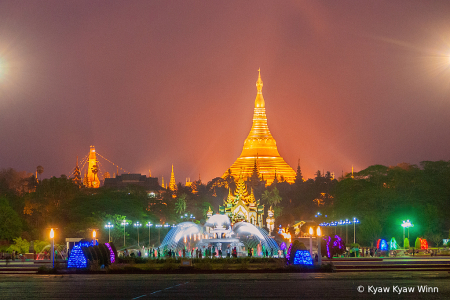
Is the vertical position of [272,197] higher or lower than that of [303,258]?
higher

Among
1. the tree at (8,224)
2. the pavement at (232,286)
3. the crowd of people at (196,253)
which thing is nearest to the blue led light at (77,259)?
the pavement at (232,286)

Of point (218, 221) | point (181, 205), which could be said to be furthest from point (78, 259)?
point (181, 205)

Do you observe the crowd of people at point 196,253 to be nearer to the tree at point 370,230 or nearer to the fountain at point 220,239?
the fountain at point 220,239

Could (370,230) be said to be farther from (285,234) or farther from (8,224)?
(8,224)

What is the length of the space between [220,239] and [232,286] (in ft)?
145

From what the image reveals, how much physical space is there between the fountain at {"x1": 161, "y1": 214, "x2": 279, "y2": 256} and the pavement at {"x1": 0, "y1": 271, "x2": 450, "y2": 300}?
1109 inches

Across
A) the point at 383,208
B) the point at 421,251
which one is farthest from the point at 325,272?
the point at 383,208

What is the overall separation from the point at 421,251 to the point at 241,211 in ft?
238

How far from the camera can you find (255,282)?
42.9m

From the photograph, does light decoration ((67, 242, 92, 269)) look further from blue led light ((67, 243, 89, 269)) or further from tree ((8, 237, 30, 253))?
tree ((8, 237, 30, 253))

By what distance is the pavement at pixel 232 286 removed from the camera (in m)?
36.1

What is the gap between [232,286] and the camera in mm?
40656

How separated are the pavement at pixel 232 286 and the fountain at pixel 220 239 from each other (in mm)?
28172

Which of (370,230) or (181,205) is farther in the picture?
(181,205)
